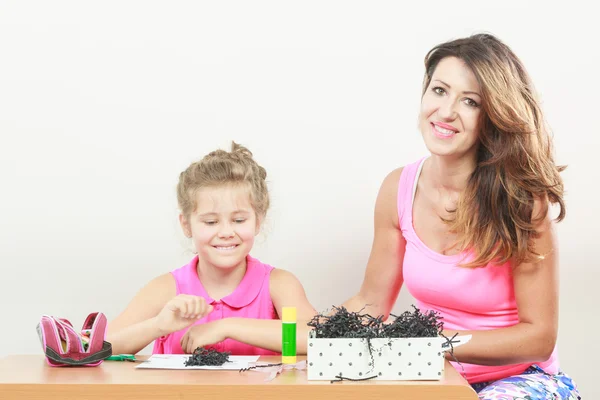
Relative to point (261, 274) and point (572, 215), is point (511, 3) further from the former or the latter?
point (261, 274)

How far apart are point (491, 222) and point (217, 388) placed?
0.97 metres

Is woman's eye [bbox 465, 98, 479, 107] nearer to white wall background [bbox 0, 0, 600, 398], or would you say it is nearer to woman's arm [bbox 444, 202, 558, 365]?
woman's arm [bbox 444, 202, 558, 365]

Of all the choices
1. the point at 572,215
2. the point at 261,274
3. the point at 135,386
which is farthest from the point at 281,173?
the point at 135,386

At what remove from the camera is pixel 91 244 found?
292cm

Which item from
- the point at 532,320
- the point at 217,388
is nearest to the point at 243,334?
the point at 217,388

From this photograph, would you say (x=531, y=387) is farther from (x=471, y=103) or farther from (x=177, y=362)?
(x=177, y=362)

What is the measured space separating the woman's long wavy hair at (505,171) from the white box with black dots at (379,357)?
0.67 m

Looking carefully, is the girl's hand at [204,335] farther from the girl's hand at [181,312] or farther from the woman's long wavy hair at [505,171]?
the woman's long wavy hair at [505,171]

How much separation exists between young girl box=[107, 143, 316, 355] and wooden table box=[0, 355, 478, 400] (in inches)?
19.2

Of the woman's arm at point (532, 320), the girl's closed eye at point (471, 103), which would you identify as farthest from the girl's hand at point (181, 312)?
the girl's closed eye at point (471, 103)

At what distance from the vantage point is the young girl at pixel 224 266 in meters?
2.21

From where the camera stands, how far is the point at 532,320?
210 cm

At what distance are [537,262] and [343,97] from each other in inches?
40.2

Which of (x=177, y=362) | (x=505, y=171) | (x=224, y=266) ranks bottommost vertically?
(x=177, y=362)
